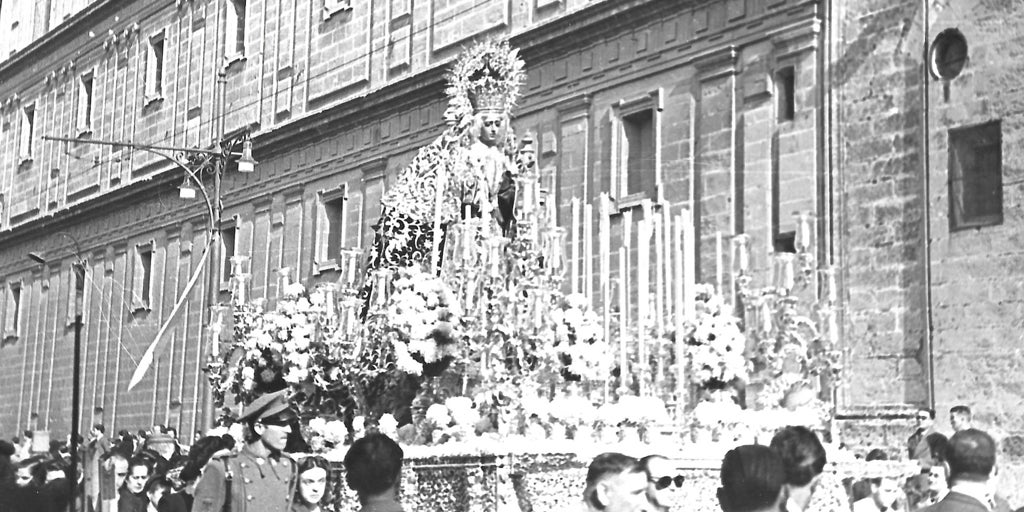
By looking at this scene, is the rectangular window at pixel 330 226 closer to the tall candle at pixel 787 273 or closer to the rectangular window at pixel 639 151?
the rectangular window at pixel 639 151

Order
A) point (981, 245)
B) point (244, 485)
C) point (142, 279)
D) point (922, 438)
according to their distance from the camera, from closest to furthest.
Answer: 1. point (244, 485)
2. point (922, 438)
3. point (981, 245)
4. point (142, 279)

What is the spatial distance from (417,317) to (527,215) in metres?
0.94

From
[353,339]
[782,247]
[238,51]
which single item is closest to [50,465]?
[353,339]

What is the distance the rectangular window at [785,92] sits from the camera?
1797cm

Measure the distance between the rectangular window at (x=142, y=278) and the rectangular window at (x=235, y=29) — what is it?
476cm

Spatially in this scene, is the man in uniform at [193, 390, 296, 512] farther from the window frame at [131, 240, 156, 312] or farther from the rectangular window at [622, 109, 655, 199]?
the window frame at [131, 240, 156, 312]

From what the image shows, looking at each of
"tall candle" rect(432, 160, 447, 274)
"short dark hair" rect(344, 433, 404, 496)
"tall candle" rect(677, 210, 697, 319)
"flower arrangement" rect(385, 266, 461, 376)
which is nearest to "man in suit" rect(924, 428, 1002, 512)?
"short dark hair" rect(344, 433, 404, 496)

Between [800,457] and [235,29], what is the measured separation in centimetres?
2771

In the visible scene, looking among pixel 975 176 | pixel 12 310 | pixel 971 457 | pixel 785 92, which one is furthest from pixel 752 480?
pixel 12 310

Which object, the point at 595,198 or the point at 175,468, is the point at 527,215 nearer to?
the point at 175,468

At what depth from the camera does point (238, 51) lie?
3241cm

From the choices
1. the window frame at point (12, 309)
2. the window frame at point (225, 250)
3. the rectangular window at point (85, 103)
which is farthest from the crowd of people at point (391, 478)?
the window frame at point (12, 309)

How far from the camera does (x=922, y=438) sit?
13320mm

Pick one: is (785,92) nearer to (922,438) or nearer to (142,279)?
(922,438)
